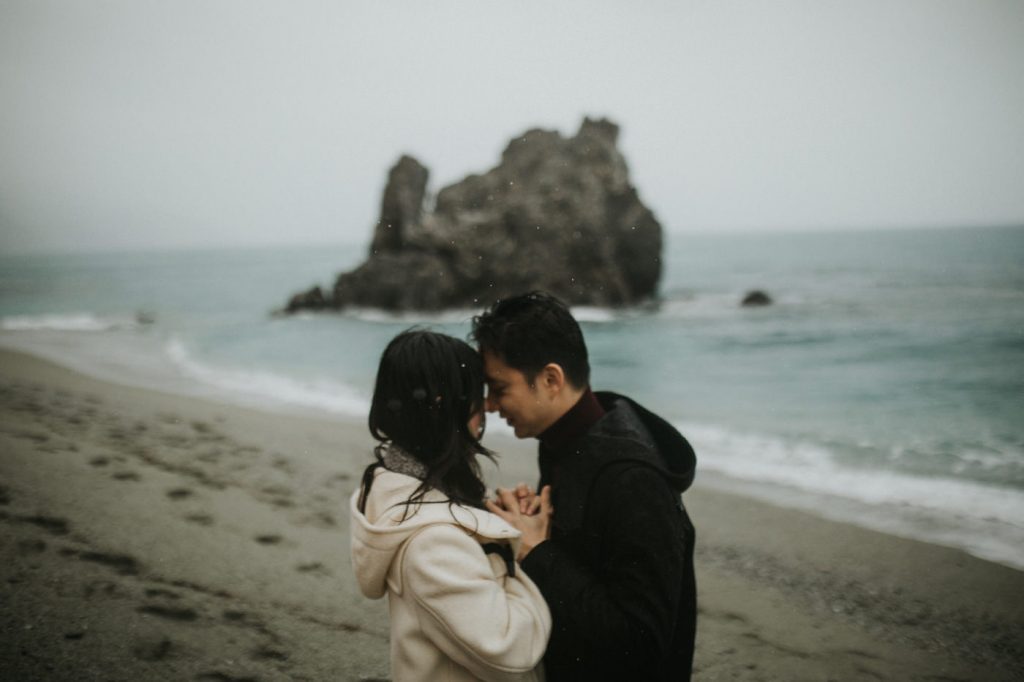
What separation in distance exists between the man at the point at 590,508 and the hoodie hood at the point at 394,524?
0.63 feet

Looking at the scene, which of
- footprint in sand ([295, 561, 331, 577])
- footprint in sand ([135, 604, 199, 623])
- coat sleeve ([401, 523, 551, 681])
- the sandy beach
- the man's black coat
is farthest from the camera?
footprint in sand ([295, 561, 331, 577])

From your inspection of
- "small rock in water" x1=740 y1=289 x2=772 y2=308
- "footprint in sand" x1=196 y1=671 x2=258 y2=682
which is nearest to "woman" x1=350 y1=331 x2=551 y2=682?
"footprint in sand" x1=196 y1=671 x2=258 y2=682

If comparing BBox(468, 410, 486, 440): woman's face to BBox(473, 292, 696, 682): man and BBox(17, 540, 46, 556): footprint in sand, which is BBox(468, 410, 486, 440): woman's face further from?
BBox(17, 540, 46, 556): footprint in sand

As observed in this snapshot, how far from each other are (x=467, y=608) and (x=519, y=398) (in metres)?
0.67

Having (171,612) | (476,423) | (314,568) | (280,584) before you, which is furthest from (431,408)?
(314,568)

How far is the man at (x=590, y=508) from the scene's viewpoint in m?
1.61

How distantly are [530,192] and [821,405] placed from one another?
21770 millimetres

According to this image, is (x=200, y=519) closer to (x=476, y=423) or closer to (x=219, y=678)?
(x=219, y=678)

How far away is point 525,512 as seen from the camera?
1850 millimetres

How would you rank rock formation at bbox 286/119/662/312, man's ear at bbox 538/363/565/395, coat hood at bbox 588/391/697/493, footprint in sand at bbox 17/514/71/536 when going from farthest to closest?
rock formation at bbox 286/119/662/312 → footprint in sand at bbox 17/514/71/536 → man's ear at bbox 538/363/565/395 → coat hood at bbox 588/391/697/493

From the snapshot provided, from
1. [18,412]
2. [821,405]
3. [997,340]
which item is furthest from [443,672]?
[997,340]

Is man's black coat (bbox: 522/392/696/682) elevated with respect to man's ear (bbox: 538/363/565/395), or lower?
lower

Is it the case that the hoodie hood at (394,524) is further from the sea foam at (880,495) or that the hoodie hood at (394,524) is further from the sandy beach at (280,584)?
the sea foam at (880,495)

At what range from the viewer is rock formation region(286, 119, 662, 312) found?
30.2 m
